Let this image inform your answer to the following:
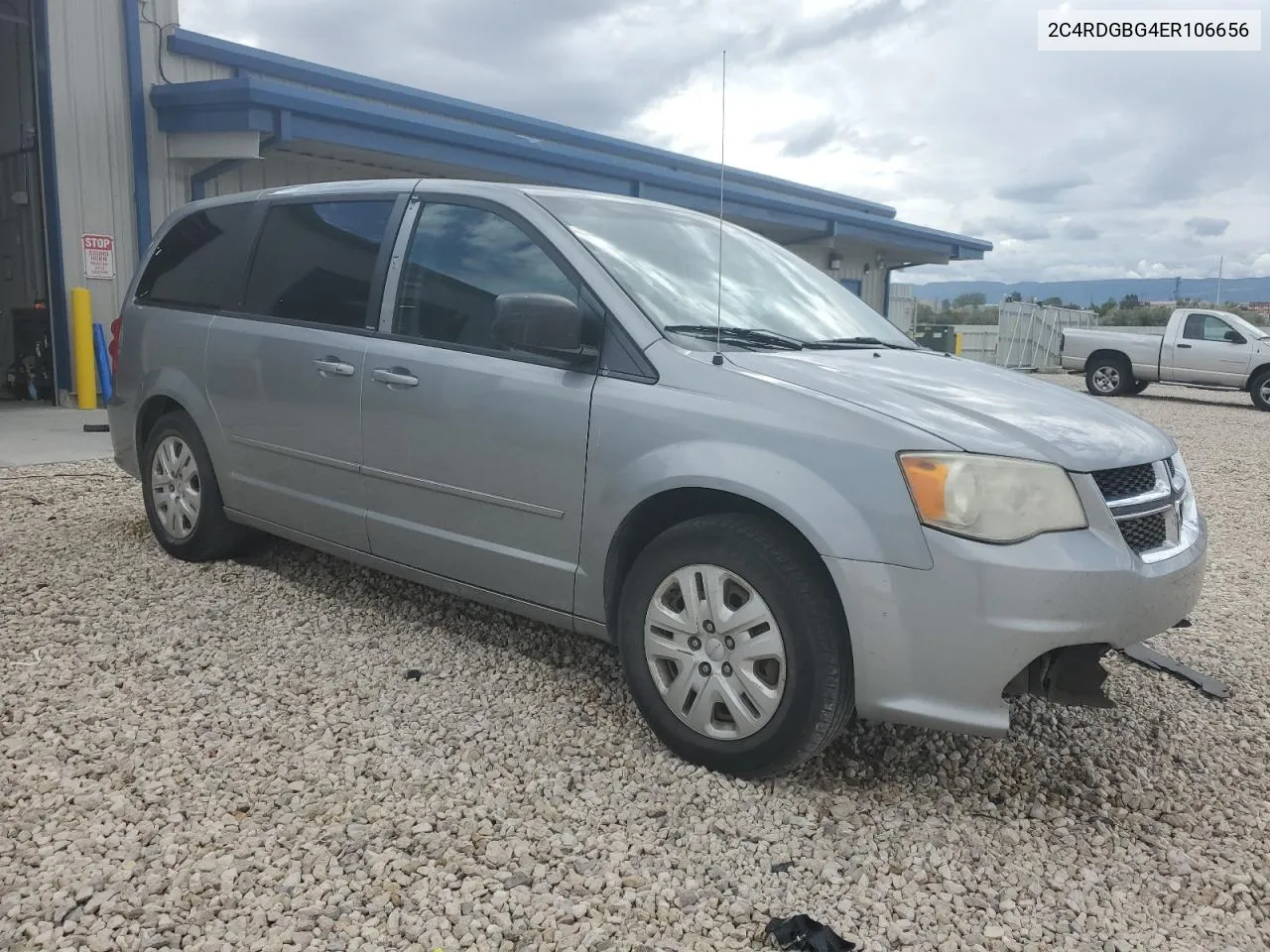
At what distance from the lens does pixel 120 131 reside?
1165 cm

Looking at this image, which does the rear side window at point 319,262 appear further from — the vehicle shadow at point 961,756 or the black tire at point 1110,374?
the black tire at point 1110,374

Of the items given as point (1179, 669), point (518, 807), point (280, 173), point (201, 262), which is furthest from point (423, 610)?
point (280, 173)

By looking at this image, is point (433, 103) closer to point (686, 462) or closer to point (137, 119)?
point (137, 119)

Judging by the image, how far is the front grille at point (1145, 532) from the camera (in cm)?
279

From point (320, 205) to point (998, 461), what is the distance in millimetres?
2998

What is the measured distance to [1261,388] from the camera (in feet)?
56.8

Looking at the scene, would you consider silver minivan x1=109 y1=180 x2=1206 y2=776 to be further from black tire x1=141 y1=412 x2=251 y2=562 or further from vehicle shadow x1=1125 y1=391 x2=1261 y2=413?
vehicle shadow x1=1125 y1=391 x2=1261 y2=413

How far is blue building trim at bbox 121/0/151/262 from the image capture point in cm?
1154

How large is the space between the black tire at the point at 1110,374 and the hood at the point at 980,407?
1687 cm

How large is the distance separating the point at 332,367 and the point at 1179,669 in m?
3.45

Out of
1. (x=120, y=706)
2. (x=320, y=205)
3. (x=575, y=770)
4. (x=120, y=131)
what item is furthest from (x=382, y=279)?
(x=120, y=131)

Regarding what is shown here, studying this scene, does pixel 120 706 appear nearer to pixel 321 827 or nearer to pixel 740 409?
pixel 321 827

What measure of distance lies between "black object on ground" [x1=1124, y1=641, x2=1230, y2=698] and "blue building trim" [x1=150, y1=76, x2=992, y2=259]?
10261 mm

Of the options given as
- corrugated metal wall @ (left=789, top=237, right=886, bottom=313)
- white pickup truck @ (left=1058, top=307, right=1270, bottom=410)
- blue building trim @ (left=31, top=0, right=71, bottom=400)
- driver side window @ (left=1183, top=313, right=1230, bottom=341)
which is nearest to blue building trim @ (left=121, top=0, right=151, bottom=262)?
blue building trim @ (left=31, top=0, right=71, bottom=400)
